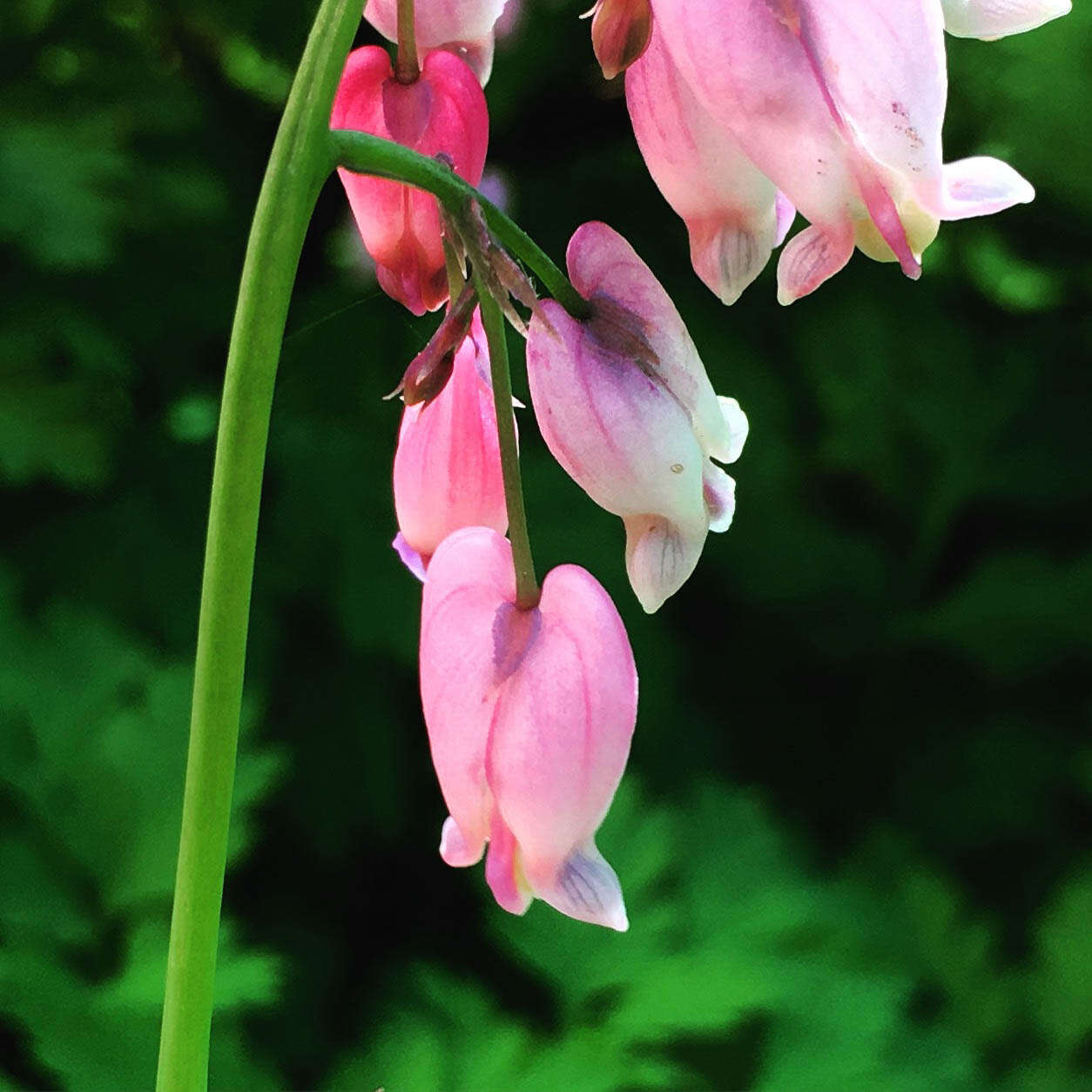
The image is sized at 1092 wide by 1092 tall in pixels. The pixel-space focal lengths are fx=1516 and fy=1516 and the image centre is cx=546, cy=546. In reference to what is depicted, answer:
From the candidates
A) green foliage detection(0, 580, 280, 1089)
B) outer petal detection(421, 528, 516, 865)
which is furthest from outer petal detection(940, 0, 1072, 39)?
green foliage detection(0, 580, 280, 1089)

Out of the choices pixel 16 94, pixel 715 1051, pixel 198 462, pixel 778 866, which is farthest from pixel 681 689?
pixel 16 94

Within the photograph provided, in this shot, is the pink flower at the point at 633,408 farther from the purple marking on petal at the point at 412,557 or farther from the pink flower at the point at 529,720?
the purple marking on petal at the point at 412,557

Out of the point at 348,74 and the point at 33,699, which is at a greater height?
the point at 33,699

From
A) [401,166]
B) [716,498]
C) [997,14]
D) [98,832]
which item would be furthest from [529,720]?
[98,832]

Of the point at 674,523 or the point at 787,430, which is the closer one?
the point at 674,523

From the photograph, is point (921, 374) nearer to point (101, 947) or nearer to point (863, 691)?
point (863, 691)

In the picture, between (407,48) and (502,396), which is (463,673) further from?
(407,48)

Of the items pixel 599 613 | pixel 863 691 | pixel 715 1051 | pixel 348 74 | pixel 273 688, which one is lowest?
pixel 599 613
